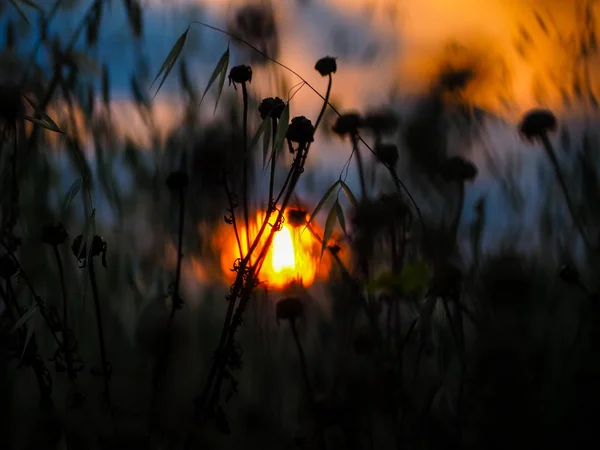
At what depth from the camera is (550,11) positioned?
0.93 m

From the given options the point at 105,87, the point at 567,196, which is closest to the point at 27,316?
the point at 105,87

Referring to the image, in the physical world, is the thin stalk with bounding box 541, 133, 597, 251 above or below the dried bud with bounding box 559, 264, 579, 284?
above

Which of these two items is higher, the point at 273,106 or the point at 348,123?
the point at 348,123

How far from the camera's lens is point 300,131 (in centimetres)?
64

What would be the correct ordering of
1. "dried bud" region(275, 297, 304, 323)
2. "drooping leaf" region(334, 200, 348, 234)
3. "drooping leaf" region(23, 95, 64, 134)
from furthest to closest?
"dried bud" region(275, 297, 304, 323)
"drooping leaf" region(334, 200, 348, 234)
"drooping leaf" region(23, 95, 64, 134)

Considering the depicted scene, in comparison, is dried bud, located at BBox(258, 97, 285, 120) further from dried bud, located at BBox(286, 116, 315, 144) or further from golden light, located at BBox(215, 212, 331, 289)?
golden light, located at BBox(215, 212, 331, 289)

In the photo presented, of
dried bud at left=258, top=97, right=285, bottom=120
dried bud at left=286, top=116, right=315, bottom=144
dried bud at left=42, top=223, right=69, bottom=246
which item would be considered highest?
dried bud at left=258, top=97, right=285, bottom=120

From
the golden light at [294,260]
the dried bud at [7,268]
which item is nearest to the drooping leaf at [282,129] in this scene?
the golden light at [294,260]

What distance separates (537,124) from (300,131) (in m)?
0.39

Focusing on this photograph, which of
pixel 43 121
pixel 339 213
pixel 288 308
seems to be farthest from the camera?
pixel 288 308

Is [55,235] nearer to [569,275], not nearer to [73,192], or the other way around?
[73,192]

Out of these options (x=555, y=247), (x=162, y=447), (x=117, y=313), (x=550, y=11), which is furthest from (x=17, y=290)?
(x=550, y=11)

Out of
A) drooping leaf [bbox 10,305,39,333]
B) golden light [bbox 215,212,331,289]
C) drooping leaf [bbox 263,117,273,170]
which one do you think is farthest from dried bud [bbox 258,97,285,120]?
drooping leaf [bbox 10,305,39,333]

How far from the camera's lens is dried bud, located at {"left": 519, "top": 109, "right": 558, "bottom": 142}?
90 centimetres
